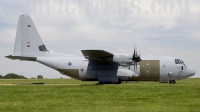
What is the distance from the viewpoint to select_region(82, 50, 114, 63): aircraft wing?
33.7 metres

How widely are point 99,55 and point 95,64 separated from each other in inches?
101

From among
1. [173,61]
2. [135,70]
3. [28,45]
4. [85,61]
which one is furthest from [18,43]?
[173,61]

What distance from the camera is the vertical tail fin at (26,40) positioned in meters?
37.7

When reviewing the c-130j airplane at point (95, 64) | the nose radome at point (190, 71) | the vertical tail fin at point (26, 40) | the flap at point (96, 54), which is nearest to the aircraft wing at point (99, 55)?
the flap at point (96, 54)

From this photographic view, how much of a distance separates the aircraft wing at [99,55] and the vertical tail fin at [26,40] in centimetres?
718

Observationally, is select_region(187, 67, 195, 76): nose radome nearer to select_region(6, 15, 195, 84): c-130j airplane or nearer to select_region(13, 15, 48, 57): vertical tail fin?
select_region(6, 15, 195, 84): c-130j airplane

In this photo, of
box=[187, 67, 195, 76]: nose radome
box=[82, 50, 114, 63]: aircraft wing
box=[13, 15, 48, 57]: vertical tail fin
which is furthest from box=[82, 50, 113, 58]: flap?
box=[187, 67, 195, 76]: nose radome

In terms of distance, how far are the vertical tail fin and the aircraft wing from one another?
7185 mm

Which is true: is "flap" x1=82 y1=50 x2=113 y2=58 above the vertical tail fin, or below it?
below

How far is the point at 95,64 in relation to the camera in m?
37.1

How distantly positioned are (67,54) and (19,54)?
6143 millimetres

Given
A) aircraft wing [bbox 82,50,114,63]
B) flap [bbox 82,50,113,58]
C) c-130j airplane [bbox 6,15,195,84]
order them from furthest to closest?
c-130j airplane [bbox 6,15,195,84]
aircraft wing [bbox 82,50,114,63]
flap [bbox 82,50,113,58]

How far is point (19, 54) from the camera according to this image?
37.7 meters

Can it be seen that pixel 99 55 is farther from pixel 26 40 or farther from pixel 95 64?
pixel 26 40
